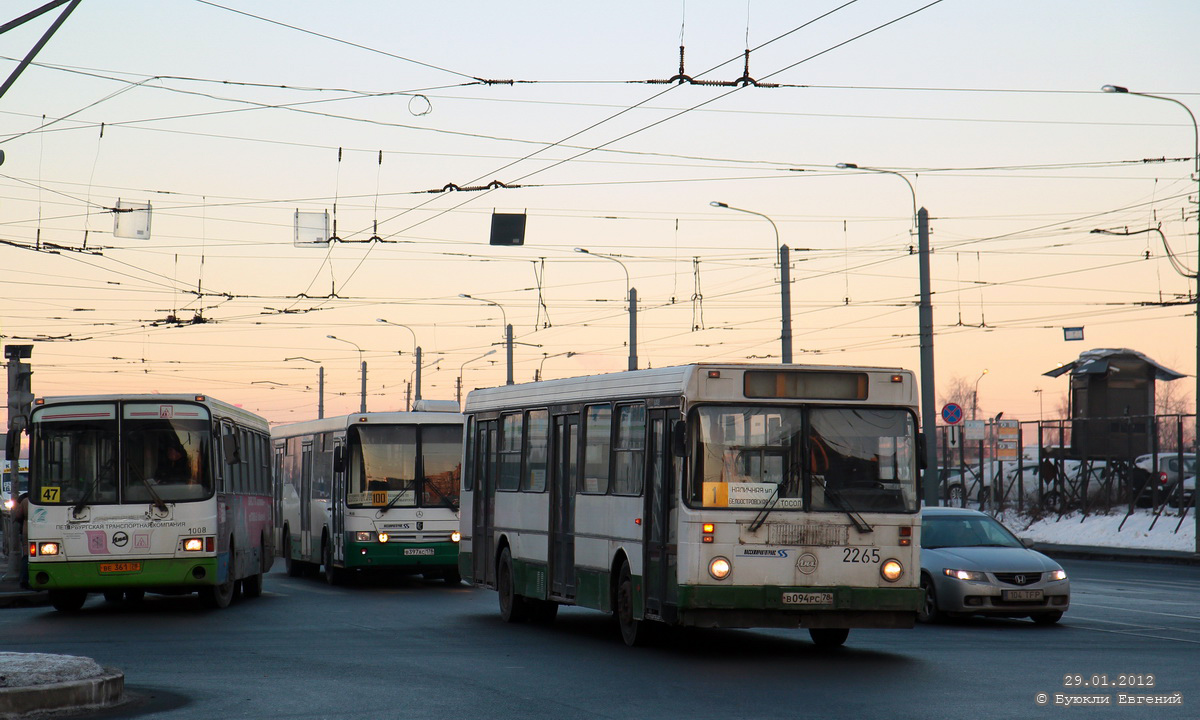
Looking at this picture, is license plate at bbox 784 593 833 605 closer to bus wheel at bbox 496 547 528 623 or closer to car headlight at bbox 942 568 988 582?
car headlight at bbox 942 568 988 582

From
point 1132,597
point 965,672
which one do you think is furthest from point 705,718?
point 1132,597

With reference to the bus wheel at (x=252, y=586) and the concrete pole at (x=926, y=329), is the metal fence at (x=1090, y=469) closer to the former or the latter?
the concrete pole at (x=926, y=329)

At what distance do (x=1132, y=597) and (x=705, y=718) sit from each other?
45.3 feet

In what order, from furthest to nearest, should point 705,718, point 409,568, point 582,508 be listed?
point 409,568
point 582,508
point 705,718

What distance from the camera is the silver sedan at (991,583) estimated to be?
17.2 metres

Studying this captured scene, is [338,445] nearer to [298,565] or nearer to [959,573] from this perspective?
[298,565]

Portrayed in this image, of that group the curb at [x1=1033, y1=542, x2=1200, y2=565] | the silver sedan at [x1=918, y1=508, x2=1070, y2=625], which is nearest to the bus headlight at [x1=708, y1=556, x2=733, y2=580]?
the silver sedan at [x1=918, y1=508, x2=1070, y2=625]

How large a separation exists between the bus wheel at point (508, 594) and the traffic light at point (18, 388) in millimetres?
8108

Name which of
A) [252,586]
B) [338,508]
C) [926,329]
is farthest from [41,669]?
[926,329]

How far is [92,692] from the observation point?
10531 millimetres

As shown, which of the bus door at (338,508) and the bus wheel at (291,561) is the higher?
the bus door at (338,508)

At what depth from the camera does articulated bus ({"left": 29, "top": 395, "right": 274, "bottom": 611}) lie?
60.2 feet

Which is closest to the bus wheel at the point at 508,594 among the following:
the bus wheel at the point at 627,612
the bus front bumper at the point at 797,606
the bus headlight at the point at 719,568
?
the bus wheel at the point at 627,612

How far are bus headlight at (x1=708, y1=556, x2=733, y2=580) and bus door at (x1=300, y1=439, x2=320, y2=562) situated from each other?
1587cm
